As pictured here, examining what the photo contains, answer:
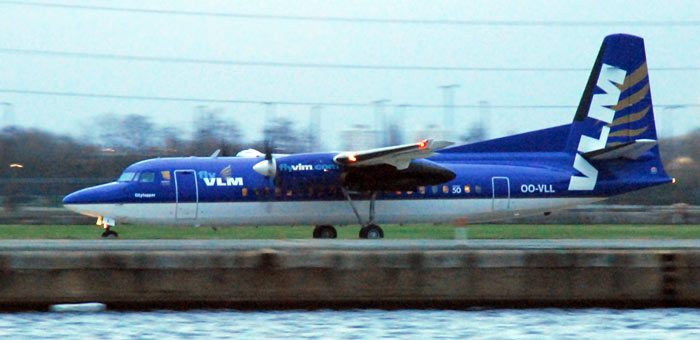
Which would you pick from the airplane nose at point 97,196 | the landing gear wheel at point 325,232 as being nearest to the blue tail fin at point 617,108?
the landing gear wheel at point 325,232

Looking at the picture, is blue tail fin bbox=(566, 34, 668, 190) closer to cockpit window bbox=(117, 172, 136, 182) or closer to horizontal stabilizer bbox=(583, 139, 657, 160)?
horizontal stabilizer bbox=(583, 139, 657, 160)

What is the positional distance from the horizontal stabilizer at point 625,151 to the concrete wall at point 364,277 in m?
11.3

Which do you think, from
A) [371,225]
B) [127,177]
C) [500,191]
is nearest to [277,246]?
[371,225]

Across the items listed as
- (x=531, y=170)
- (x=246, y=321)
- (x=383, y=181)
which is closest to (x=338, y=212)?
(x=383, y=181)

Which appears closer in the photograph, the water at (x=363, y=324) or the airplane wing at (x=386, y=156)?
the water at (x=363, y=324)

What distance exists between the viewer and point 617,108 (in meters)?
28.1

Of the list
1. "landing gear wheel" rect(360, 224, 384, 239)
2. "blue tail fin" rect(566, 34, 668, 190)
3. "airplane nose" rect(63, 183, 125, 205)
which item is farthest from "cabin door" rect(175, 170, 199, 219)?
"blue tail fin" rect(566, 34, 668, 190)

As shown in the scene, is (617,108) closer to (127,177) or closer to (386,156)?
(386,156)

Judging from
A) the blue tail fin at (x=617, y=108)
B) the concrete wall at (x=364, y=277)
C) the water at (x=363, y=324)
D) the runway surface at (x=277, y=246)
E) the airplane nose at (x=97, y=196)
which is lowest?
the water at (x=363, y=324)

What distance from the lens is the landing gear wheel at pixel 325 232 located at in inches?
1059

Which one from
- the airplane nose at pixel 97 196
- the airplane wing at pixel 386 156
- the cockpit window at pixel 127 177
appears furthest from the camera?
the cockpit window at pixel 127 177

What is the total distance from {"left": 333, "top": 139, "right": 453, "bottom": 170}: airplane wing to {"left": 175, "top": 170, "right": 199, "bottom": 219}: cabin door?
13.2ft

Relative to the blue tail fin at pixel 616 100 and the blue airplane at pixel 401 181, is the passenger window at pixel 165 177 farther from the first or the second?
A: the blue tail fin at pixel 616 100

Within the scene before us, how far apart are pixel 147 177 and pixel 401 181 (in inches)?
281
